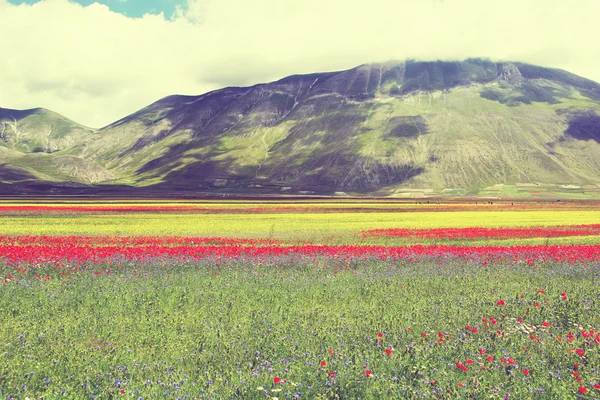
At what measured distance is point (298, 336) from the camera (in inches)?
452

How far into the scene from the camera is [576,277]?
18.7m

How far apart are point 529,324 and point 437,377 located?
505 cm

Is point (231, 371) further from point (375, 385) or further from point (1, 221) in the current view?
point (1, 221)

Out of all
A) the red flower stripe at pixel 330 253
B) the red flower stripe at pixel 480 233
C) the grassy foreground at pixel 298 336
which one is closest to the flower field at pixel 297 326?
the grassy foreground at pixel 298 336

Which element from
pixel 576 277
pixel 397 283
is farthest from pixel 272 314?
pixel 576 277

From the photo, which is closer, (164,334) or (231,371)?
(231,371)

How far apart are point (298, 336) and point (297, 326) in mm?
661

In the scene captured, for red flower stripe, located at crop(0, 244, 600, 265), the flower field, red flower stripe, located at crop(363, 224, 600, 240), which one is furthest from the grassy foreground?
red flower stripe, located at crop(363, 224, 600, 240)

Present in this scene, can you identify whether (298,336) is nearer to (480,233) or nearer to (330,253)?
(330,253)

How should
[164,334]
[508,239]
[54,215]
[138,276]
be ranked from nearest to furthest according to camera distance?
[164,334], [138,276], [508,239], [54,215]

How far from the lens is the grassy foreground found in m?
8.68

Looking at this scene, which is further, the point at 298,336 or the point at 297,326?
the point at 297,326

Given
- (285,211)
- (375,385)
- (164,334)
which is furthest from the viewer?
(285,211)

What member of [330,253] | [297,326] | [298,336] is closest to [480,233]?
[330,253]
